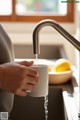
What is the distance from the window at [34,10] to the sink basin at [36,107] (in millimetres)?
2179

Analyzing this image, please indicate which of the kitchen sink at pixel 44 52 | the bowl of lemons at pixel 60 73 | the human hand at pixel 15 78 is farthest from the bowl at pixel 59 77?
the kitchen sink at pixel 44 52

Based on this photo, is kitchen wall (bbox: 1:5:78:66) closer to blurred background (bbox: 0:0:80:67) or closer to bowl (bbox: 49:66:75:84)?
blurred background (bbox: 0:0:80:67)

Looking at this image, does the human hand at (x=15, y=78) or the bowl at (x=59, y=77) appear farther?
the bowl at (x=59, y=77)

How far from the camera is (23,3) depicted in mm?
3162

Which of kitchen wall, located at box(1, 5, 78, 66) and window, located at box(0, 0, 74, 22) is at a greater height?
window, located at box(0, 0, 74, 22)

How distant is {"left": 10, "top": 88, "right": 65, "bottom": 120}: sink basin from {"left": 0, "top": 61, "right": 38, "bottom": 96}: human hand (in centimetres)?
30

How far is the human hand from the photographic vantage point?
637 mm

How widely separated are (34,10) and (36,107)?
229 centimetres

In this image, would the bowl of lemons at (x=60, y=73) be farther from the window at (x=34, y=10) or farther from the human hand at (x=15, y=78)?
the window at (x=34, y=10)

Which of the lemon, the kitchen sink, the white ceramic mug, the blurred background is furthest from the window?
the white ceramic mug

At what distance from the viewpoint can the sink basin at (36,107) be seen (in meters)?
0.95

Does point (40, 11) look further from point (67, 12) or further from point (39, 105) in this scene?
point (39, 105)

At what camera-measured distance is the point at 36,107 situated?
0.96 meters

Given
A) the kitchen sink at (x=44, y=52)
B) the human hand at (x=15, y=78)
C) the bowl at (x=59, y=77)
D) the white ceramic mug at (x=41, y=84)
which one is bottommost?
the kitchen sink at (x=44, y=52)
